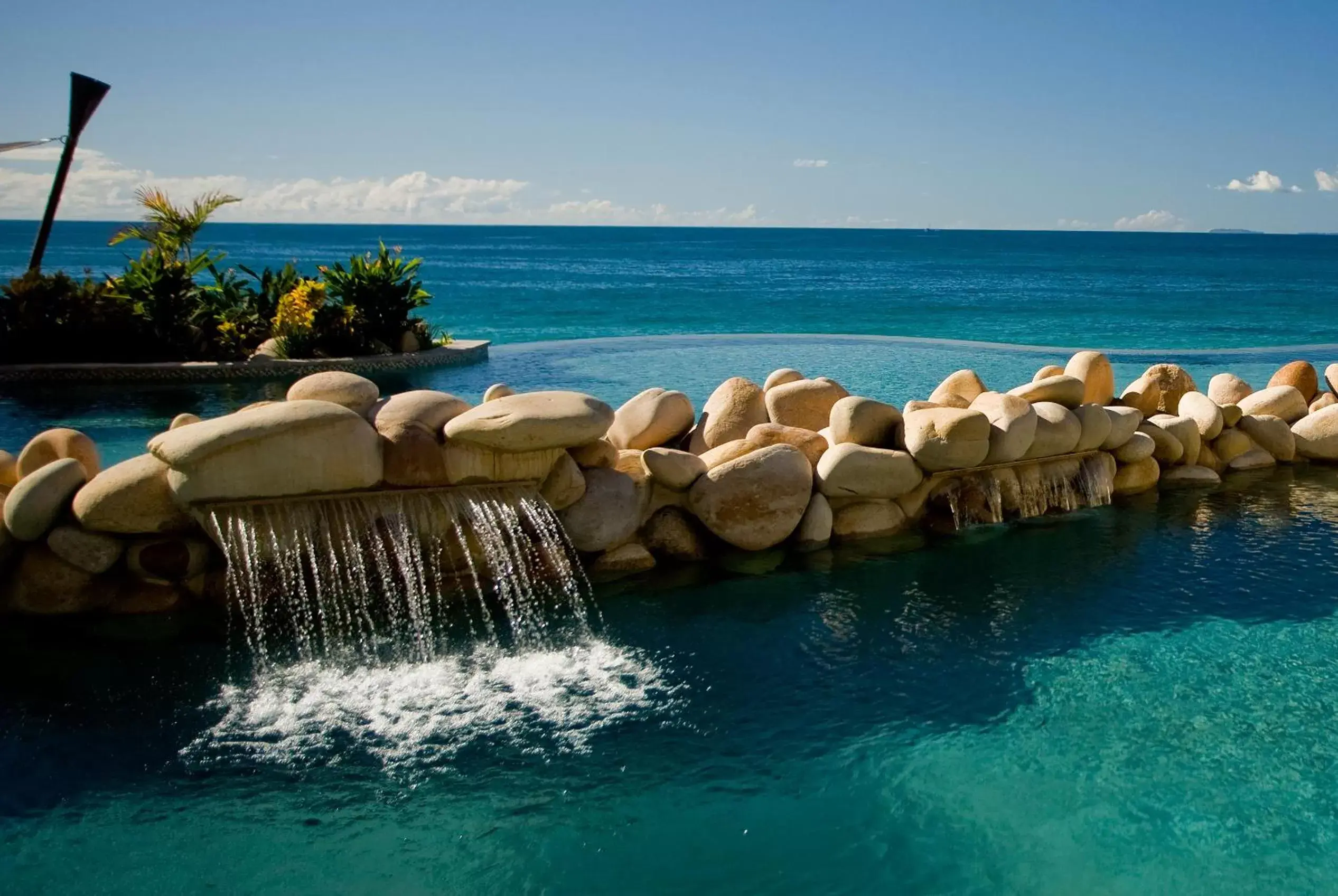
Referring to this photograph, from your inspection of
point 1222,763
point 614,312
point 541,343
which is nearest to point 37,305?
point 541,343

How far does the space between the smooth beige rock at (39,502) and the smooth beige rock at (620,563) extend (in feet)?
11.0

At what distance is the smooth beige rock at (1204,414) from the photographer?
1054 centimetres

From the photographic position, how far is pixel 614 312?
115ft

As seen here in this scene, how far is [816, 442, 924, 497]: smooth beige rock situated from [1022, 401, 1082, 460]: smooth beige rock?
128 centimetres

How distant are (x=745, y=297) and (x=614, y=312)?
9.54m

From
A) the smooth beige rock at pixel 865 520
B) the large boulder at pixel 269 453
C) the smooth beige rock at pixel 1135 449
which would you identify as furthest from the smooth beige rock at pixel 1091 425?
the large boulder at pixel 269 453

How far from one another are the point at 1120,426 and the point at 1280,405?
9.49 feet

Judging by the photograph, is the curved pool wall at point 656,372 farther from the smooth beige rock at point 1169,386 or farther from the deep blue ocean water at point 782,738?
the deep blue ocean water at point 782,738

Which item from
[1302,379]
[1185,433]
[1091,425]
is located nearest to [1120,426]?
[1091,425]

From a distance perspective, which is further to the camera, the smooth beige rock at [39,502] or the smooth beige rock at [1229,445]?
the smooth beige rock at [1229,445]

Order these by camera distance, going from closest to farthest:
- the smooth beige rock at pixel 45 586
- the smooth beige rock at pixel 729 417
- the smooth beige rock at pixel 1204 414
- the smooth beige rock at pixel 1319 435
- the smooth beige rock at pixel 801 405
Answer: the smooth beige rock at pixel 45 586, the smooth beige rock at pixel 729 417, the smooth beige rock at pixel 801 405, the smooth beige rock at pixel 1204 414, the smooth beige rock at pixel 1319 435

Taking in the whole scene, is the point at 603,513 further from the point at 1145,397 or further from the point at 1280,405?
the point at 1280,405

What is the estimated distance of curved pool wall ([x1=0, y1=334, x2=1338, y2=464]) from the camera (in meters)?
13.5

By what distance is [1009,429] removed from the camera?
8.65 metres
